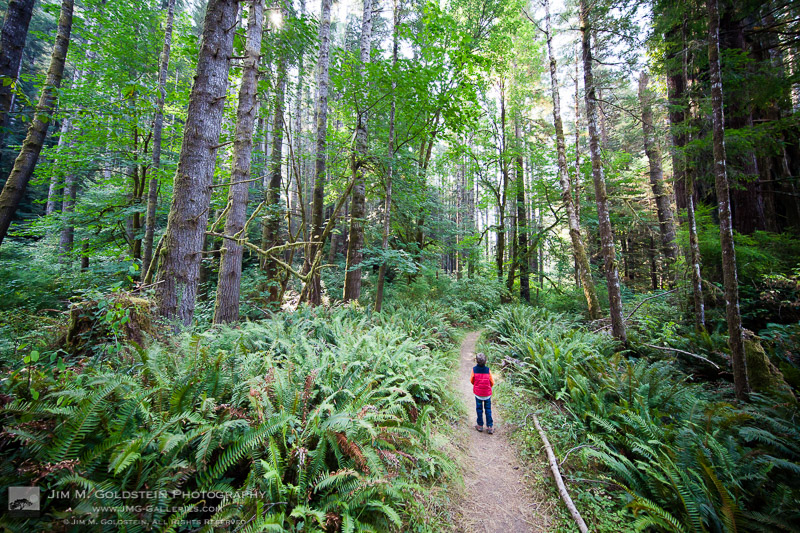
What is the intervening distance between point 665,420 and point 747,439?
961mm

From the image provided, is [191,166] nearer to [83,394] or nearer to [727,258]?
[83,394]

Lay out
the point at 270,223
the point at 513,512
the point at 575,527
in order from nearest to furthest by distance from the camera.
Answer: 1. the point at 575,527
2. the point at 513,512
3. the point at 270,223

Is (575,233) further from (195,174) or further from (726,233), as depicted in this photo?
(195,174)

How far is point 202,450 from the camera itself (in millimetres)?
2141

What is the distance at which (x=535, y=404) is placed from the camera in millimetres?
5500

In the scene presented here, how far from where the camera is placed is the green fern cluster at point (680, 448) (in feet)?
8.86

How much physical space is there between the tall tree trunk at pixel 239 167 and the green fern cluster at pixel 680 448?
21.2ft

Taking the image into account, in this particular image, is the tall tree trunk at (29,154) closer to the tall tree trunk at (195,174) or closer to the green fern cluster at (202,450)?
the tall tree trunk at (195,174)

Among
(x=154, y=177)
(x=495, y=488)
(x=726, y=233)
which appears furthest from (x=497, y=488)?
(x=154, y=177)

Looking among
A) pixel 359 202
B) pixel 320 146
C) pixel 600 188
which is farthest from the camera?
pixel 359 202

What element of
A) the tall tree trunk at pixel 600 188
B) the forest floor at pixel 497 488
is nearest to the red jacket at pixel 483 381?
the forest floor at pixel 497 488

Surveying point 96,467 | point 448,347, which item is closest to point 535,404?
point 448,347

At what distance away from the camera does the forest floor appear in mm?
3207

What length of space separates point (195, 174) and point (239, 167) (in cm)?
156
